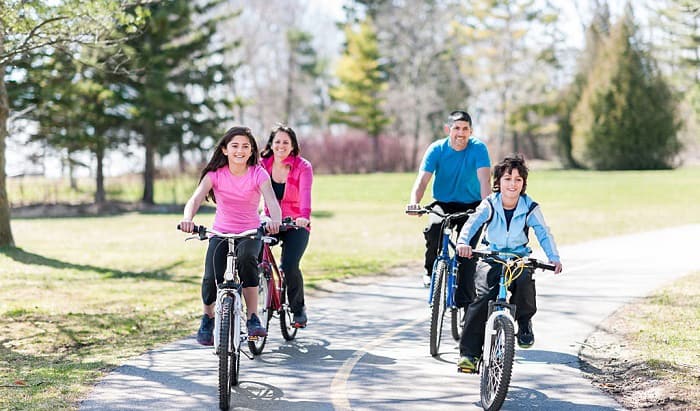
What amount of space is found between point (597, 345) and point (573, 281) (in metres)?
5.04

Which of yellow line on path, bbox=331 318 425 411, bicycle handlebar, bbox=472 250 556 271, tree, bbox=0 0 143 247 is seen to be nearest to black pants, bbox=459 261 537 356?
bicycle handlebar, bbox=472 250 556 271

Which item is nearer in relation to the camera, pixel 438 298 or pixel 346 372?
pixel 346 372

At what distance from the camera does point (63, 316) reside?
12828 millimetres

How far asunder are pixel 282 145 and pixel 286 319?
1.80m

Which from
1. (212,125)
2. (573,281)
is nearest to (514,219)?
(573,281)

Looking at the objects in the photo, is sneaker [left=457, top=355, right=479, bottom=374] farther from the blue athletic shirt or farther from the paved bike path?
the blue athletic shirt

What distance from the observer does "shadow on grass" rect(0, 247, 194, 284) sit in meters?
17.5

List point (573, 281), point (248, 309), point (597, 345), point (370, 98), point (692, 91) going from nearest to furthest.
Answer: point (248, 309)
point (597, 345)
point (573, 281)
point (692, 91)
point (370, 98)

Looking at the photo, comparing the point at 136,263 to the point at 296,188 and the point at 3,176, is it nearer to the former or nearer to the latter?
the point at 3,176

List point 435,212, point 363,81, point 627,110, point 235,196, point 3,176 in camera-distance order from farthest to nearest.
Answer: point 363,81 → point 627,110 → point 3,176 → point 435,212 → point 235,196

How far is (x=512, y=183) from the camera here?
297 inches

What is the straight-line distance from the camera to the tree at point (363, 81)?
6944cm

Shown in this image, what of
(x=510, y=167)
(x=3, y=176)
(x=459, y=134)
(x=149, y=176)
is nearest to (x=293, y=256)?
(x=459, y=134)

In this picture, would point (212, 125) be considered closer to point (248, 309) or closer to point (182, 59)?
point (182, 59)
